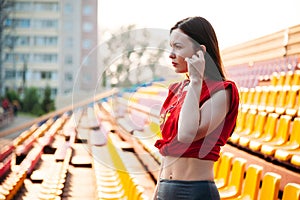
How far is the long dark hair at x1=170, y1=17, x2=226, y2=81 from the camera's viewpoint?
56 cm

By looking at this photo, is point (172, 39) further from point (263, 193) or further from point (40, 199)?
point (40, 199)

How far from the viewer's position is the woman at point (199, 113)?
537 mm

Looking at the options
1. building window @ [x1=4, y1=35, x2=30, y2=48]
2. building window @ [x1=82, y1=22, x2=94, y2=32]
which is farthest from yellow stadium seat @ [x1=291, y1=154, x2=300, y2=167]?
building window @ [x1=82, y1=22, x2=94, y2=32]

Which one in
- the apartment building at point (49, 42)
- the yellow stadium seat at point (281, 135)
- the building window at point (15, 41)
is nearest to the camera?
the yellow stadium seat at point (281, 135)

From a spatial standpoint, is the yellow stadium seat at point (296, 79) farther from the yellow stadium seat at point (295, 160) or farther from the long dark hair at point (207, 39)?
the long dark hair at point (207, 39)

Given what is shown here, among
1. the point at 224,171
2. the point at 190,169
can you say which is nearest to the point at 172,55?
the point at 190,169

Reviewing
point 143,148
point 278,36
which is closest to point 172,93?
point 143,148

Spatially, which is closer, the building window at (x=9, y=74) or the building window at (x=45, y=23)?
the building window at (x=9, y=74)

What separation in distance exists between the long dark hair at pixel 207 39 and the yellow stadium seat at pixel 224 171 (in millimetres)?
815

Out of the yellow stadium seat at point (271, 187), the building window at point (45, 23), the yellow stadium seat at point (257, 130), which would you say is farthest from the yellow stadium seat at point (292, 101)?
the building window at point (45, 23)

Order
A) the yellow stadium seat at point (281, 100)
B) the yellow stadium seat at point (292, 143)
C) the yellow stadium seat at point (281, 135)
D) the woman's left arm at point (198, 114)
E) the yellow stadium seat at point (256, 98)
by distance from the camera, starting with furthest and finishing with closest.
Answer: the yellow stadium seat at point (256, 98), the yellow stadium seat at point (281, 100), the yellow stadium seat at point (281, 135), the yellow stadium seat at point (292, 143), the woman's left arm at point (198, 114)

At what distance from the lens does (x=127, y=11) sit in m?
2.75

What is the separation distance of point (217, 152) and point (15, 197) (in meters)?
1.50

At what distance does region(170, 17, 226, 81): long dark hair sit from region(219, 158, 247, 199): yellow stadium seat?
2.37 ft
